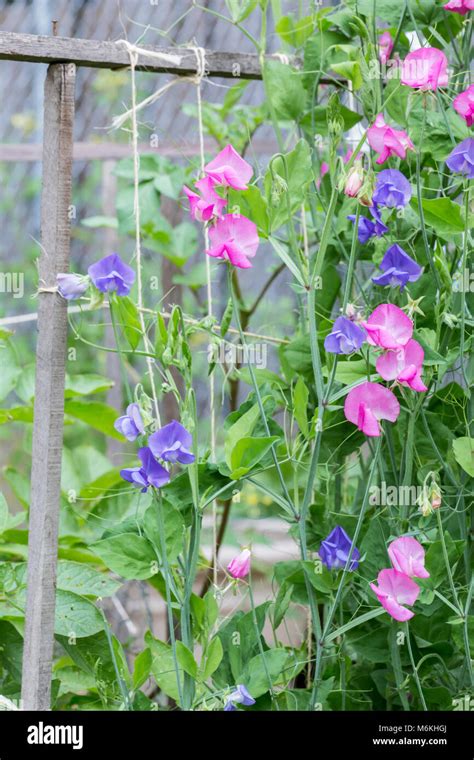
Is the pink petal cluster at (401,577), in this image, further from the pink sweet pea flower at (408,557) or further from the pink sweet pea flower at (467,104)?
the pink sweet pea flower at (467,104)

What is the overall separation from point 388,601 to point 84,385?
0.69m

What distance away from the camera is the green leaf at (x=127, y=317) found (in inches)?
47.3

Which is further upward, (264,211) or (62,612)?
(264,211)

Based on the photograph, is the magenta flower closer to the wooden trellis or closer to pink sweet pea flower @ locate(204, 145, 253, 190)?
→ pink sweet pea flower @ locate(204, 145, 253, 190)

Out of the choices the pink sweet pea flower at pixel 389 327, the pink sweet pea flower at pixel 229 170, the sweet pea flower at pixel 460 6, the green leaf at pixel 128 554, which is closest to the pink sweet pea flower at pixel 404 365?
the pink sweet pea flower at pixel 389 327

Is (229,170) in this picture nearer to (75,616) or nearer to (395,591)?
(395,591)

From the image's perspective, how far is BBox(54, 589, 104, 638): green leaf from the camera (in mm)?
1361

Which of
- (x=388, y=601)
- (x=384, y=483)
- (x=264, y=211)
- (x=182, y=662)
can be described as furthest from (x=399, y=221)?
(x=182, y=662)

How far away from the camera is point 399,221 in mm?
1393

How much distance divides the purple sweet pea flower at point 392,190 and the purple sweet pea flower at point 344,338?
0.63 ft

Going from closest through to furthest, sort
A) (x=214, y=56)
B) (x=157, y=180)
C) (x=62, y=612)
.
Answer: (x=62, y=612)
(x=214, y=56)
(x=157, y=180)

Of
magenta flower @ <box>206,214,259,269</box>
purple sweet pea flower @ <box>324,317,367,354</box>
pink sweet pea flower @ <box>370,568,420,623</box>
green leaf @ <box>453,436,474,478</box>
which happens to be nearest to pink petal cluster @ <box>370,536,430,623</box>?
pink sweet pea flower @ <box>370,568,420,623</box>

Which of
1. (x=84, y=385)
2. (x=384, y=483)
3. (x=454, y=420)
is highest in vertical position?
(x=84, y=385)
